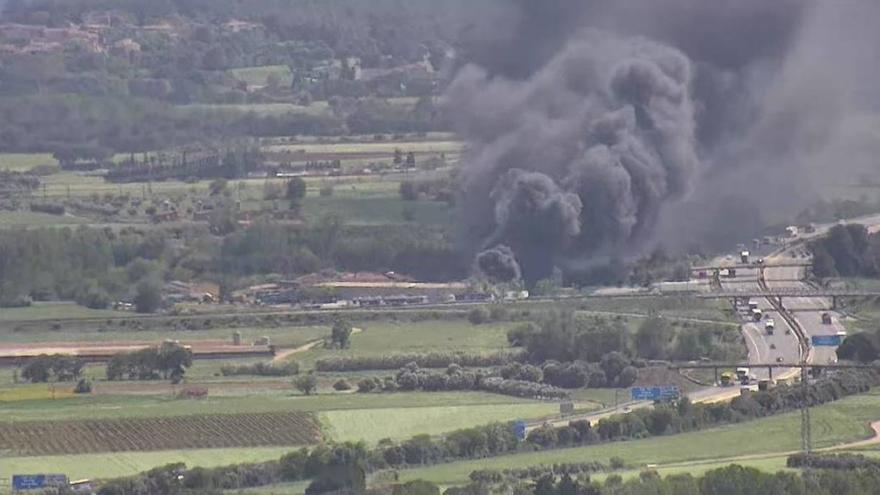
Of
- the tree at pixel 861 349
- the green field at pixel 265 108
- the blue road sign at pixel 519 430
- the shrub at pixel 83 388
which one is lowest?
the blue road sign at pixel 519 430

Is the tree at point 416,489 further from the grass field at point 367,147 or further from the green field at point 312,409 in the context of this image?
the grass field at point 367,147

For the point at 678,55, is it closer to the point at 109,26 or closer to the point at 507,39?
the point at 507,39

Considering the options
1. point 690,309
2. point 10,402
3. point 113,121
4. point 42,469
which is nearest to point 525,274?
point 690,309

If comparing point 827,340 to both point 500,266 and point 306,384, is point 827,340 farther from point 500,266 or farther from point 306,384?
point 306,384

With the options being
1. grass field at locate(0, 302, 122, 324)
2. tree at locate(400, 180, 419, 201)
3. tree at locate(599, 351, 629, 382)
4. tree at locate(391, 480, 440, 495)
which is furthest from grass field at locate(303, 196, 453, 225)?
tree at locate(391, 480, 440, 495)

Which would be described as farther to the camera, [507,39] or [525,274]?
[507,39]

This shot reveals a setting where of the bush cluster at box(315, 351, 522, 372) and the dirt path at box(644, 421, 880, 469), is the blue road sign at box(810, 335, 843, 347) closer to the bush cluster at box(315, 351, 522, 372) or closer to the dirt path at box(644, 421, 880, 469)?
the bush cluster at box(315, 351, 522, 372)

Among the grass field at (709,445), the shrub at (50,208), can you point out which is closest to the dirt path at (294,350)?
the grass field at (709,445)
